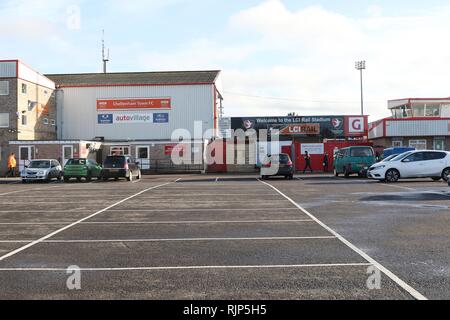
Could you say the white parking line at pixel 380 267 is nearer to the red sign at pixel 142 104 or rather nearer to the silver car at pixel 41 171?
the silver car at pixel 41 171

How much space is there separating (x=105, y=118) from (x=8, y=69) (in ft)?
30.3

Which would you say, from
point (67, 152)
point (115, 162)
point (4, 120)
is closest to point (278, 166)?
point (115, 162)

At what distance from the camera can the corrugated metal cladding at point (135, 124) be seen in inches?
1823

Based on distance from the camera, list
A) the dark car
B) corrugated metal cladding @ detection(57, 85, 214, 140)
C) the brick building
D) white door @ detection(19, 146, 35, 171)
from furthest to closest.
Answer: corrugated metal cladding @ detection(57, 85, 214, 140), the brick building, white door @ detection(19, 146, 35, 171), the dark car

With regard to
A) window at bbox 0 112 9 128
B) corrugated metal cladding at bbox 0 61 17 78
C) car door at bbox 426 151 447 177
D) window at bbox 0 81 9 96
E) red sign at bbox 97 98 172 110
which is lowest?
car door at bbox 426 151 447 177

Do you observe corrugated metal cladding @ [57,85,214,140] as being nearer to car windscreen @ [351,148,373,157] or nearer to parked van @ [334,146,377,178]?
parked van @ [334,146,377,178]

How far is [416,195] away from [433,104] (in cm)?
3432

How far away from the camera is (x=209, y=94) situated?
153 ft

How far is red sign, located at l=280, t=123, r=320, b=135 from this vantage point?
54250 millimetres

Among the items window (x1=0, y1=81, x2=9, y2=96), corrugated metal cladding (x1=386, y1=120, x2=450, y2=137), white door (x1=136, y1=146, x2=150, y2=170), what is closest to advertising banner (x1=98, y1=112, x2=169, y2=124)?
white door (x1=136, y1=146, x2=150, y2=170)

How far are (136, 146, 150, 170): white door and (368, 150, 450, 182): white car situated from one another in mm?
23629
